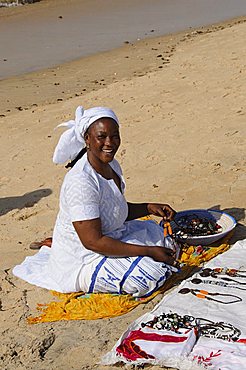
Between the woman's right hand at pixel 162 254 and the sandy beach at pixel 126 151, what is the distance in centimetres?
25

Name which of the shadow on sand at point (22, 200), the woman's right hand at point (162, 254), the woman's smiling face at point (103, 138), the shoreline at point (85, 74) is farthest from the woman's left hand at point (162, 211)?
the shoreline at point (85, 74)

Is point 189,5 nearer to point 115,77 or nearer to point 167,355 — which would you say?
point 115,77

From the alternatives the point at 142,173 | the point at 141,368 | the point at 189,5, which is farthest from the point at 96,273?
the point at 189,5

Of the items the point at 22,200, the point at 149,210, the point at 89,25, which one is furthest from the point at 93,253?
the point at 89,25

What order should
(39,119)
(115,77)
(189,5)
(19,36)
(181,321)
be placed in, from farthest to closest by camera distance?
(189,5), (19,36), (115,77), (39,119), (181,321)

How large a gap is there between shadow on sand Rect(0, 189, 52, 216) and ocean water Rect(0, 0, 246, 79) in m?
6.26

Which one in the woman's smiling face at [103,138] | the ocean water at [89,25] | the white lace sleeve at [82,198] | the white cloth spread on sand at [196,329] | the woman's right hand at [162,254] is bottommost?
the white cloth spread on sand at [196,329]

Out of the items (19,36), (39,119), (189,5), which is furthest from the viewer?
(189,5)

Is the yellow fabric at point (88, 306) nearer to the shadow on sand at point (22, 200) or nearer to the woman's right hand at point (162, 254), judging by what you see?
the woman's right hand at point (162, 254)

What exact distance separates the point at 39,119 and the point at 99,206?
427cm

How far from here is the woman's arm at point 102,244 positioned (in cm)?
363

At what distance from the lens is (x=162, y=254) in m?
3.76

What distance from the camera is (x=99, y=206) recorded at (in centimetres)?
376

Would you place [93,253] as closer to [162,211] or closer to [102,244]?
[102,244]
